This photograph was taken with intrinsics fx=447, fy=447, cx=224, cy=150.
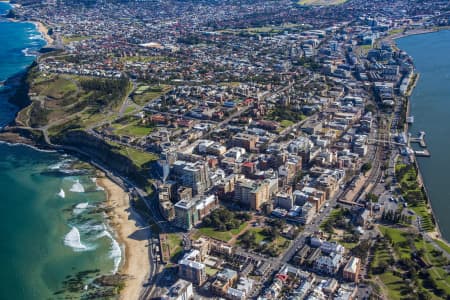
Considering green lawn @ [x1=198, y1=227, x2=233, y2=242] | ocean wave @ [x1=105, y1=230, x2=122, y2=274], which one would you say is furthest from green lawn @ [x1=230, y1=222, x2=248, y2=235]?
ocean wave @ [x1=105, y1=230, x2=122, y2=274]

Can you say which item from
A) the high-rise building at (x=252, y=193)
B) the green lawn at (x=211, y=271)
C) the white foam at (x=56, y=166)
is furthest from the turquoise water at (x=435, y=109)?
the white foam at (x=56, y=166)

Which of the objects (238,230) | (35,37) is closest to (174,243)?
(238,230)

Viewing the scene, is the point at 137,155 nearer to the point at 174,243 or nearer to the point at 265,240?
the point at 174,243

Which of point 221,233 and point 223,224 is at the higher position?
point 223,224

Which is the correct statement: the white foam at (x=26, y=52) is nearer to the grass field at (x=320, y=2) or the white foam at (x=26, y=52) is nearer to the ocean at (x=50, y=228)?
the ocean at (x=50, y=228)

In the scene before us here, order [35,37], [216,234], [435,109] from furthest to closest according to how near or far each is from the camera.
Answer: [35,37]
[435,109]
[216,234]

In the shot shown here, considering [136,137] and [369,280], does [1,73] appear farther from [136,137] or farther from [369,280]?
[369,280]

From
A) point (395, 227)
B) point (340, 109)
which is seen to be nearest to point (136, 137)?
point (340, 109)
